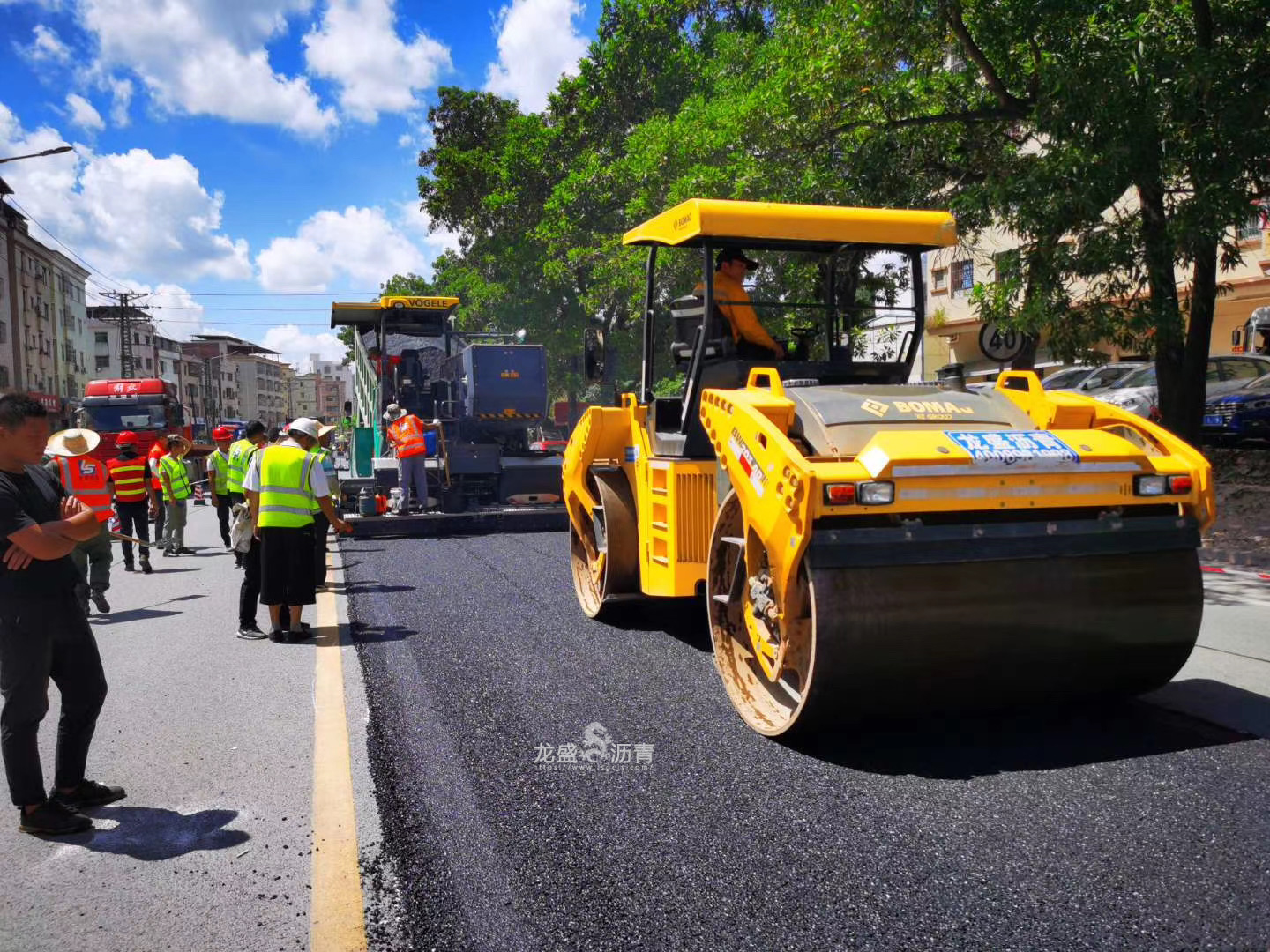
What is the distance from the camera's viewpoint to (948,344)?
34625mm

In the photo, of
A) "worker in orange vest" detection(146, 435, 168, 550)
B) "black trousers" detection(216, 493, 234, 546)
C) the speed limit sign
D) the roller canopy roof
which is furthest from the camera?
"black trousers" detection(216, 493, 234, 546)

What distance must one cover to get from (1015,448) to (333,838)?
9.61 ft

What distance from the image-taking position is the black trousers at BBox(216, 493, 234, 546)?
44.6 feet

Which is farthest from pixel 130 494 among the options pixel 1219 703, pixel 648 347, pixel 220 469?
pixel 1219 703

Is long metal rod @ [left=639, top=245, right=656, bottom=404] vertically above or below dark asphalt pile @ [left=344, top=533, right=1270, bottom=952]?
above

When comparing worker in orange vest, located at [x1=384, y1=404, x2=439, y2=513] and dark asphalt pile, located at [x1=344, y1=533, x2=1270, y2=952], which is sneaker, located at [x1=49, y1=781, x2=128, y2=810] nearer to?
dark asphalt pile, located at [x1=344, y1=533, x2=1270, y2=952]

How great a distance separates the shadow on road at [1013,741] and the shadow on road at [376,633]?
3.40 m

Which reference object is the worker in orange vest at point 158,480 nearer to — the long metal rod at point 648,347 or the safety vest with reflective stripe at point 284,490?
the safety vest with reflective stripe at point 284,490

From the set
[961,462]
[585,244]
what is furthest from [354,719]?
[585,244]

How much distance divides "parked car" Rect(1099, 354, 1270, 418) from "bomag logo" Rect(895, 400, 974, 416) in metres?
12.6

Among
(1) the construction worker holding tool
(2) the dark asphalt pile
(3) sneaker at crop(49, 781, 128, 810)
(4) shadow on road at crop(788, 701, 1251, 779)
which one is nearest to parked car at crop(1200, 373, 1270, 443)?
(1) the construction worker holding tool

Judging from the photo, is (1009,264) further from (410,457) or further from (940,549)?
(410,457)

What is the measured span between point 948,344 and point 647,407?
30.2m

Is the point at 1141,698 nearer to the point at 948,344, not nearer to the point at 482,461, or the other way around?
the point at 482,461
